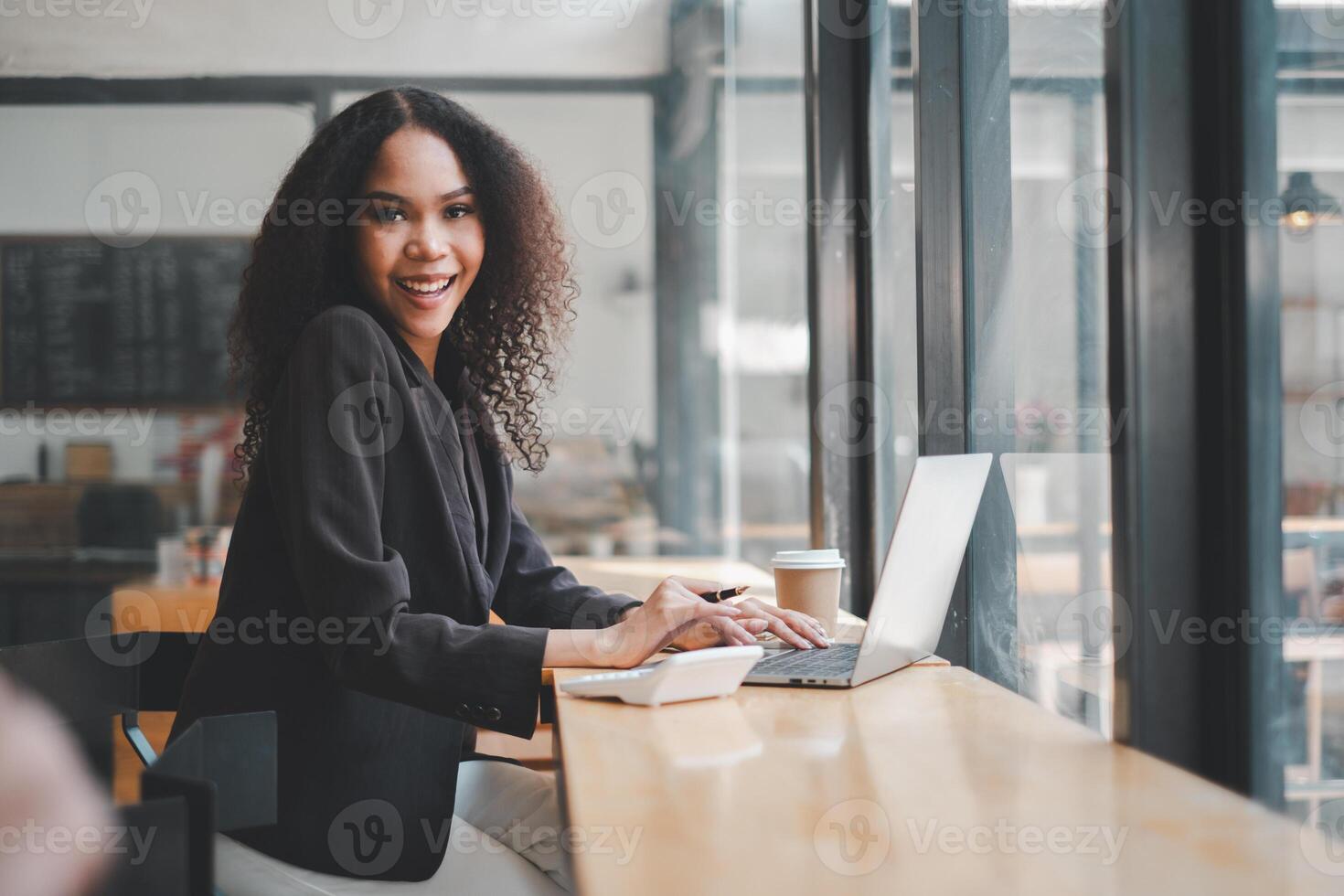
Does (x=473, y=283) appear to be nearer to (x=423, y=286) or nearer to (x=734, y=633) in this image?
(x=423, y=286)

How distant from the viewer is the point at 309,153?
139 cm

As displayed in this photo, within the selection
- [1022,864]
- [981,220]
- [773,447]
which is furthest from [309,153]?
[773,447]

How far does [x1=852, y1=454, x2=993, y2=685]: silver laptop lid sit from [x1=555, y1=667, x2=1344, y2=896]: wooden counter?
0.30 feet

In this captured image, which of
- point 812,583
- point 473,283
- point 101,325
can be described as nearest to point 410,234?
point 473,283

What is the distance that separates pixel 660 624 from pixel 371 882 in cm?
38

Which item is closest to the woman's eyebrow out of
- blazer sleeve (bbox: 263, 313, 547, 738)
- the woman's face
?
the woman's face

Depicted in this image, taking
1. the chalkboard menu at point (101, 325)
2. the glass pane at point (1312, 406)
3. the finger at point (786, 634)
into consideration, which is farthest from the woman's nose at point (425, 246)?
the chalkboard menu at point (101, 325)

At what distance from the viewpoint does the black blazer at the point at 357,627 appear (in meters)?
1.11

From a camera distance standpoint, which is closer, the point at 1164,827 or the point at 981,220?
the point at 1164,827

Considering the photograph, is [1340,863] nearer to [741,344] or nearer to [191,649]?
[191,649]

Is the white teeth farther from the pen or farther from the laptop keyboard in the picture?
the laptop keyboard

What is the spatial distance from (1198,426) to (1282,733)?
28 centimetres

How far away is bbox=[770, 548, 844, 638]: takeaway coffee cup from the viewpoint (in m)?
1.45

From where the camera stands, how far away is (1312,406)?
36.6 inches
